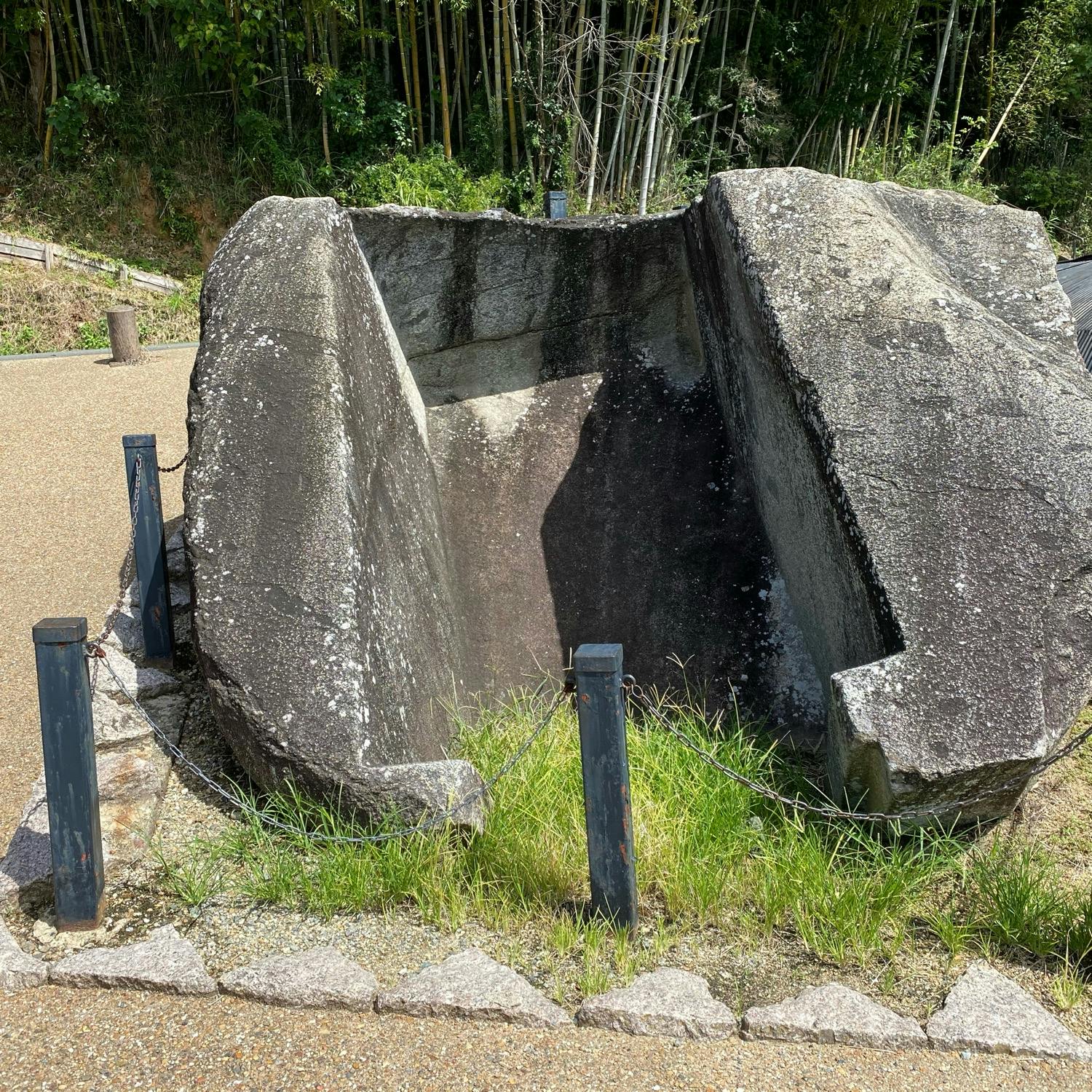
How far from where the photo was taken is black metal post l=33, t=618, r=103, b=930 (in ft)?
8.61

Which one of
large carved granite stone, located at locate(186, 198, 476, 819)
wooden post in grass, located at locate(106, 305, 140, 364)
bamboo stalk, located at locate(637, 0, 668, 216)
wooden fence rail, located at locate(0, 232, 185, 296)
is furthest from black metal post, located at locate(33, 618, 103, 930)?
bamboo stalk, located at locate(637, 0, 668, 216)

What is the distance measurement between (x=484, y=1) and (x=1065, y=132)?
8.38 m

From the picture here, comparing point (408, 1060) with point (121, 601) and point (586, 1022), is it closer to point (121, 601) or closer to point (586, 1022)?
point (586, 1022)

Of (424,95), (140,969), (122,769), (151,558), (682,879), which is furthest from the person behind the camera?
(424,95)

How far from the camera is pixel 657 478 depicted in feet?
14.7

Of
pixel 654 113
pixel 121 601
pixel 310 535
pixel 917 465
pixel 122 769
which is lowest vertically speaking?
pixel 122 769

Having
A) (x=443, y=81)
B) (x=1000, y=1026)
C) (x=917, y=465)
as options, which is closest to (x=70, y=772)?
(x=1000, y=1026)

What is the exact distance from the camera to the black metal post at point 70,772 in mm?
2623

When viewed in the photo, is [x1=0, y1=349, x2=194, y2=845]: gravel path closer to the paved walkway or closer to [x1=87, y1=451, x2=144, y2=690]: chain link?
[x1=87, y1=451, x2=144, y2=690]: chain link

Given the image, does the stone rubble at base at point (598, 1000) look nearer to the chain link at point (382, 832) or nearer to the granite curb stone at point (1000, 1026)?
the granite curb stone at point (1000, 1026)

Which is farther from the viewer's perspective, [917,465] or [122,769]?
[122,769]

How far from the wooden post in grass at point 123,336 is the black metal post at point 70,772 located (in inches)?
265

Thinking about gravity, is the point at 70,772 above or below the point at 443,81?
below

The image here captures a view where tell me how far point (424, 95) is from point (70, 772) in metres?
10.7
